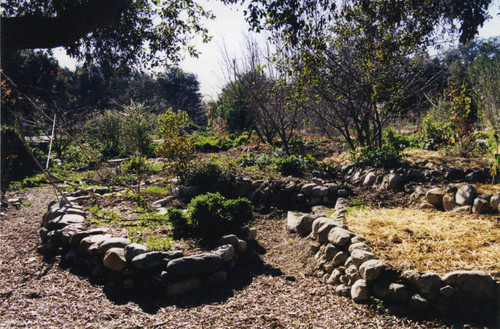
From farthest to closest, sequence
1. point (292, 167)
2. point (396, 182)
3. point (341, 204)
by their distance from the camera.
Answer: point (292, 167) < point (396, 182) < point (341, 204)

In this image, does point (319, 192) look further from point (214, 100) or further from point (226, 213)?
point (214, 100)

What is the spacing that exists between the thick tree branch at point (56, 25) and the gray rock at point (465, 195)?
14.1 feet

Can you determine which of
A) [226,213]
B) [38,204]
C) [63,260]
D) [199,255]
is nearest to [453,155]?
[226,213]

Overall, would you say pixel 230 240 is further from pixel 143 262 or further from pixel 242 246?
pixel 143 262

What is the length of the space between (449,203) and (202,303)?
3.34 m

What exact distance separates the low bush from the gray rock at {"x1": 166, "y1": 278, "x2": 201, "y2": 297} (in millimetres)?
823

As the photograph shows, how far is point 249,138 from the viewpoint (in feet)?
49.1

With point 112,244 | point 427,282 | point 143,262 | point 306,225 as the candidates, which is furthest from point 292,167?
point 427,282

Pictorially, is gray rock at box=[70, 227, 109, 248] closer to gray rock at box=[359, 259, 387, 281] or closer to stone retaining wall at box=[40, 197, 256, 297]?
stone retaining wall at box=[40, 197, 256, 297]

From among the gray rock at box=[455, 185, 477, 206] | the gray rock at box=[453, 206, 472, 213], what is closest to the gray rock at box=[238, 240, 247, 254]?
the gray rock at box=[453, 206, 472, 213]

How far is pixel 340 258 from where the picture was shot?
3.60 m

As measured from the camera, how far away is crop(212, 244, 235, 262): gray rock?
12.5 feet

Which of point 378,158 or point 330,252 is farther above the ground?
point 378,158

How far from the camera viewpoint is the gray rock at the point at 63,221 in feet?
15.5
